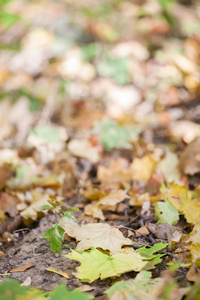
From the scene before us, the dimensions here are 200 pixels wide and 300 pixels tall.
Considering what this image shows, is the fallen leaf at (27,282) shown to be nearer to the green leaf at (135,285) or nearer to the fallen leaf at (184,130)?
the green leaf at (135,285)

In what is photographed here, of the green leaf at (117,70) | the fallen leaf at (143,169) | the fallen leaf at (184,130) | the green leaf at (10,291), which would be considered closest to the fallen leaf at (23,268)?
the green leaf at (10,291)

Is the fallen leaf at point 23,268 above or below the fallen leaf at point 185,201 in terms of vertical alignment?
above

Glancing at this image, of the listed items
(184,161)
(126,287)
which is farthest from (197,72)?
(126,287)

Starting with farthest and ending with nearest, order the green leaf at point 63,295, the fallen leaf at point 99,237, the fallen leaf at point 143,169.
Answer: the fallen leaf at point 143,169
the fallen leaf at point 99,237
the green leaf at point 63,295

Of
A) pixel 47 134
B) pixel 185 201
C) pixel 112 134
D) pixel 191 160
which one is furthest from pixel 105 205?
pixel 47 134

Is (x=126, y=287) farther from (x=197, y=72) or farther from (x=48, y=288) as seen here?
(x=197, y=72)

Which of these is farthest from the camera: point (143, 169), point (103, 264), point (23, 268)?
point (143, 169)

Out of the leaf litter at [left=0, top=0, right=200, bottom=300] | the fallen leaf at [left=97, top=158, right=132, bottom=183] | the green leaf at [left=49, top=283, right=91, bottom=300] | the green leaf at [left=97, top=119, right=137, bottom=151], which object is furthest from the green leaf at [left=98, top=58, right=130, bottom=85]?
the green leaf at [left=49, top=283, right=91, bottom=300]

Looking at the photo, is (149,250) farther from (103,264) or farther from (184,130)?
(184,130)

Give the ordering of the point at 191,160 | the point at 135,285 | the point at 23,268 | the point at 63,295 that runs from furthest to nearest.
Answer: the point at 191,160
the point at 23,268
the point at 135,285
the point at 63,295
